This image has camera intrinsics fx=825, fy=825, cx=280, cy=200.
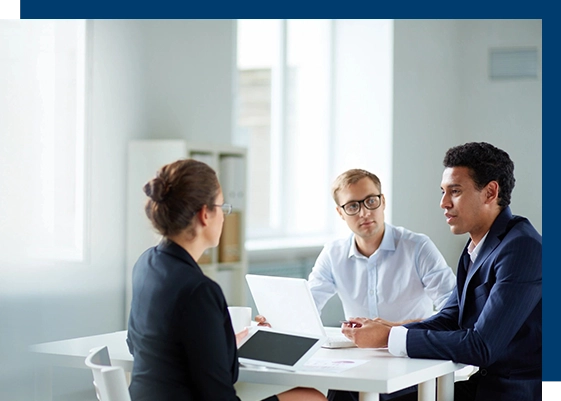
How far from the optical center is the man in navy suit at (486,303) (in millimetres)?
2357

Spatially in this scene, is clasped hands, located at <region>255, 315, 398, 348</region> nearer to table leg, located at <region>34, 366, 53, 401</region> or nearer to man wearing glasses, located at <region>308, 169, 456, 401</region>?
man wearing glasses, located at <region>308, 169, 456, 401</region>

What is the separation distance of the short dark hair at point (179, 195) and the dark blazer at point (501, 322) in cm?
76

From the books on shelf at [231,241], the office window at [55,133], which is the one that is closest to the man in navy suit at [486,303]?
the office window at [55,133]

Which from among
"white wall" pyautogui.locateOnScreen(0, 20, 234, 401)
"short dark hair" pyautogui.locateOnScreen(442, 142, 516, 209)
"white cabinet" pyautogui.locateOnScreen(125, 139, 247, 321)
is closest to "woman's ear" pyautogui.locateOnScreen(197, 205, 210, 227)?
"short dark hair" pyautogui.locateOnScreen(442, 142, 516, 209)

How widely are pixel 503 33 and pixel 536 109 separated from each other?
2.38ft

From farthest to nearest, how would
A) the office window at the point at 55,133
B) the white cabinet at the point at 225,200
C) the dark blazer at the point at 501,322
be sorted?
the white cabinet at the point at 225,200 < the office window at the point at 55,133 < the dark blazer at the point at 501,322

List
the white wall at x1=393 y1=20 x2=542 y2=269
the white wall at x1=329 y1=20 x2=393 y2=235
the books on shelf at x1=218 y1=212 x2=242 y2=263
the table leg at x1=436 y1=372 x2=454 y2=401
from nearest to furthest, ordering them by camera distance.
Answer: the table leg at x1=436 y1=372 x2=454 y2=401, the books on shelf at x1=218 y1=212 x2=242 y2=263, the white wall at x1=329 y1=20 x2=393 y2=235, the white wall at x1=393 y1=20 x2=542 y2=269

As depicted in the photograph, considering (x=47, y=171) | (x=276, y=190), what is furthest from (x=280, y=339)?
(x=276, y=190)

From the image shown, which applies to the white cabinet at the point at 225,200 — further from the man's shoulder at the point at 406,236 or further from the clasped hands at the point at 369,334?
the clasped hands at the point at 369,334

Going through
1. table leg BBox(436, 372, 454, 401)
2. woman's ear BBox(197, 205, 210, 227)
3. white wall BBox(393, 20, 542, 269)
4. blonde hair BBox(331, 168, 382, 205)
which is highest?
white wall BBox(393, 20, 542, 269)

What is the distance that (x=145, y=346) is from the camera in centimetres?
208

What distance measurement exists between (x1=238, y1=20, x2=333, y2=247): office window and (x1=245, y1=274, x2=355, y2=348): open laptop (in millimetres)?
3546

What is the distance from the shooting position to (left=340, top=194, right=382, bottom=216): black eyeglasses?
3094 millimetres

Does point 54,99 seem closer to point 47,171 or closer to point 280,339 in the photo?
point 47,171
